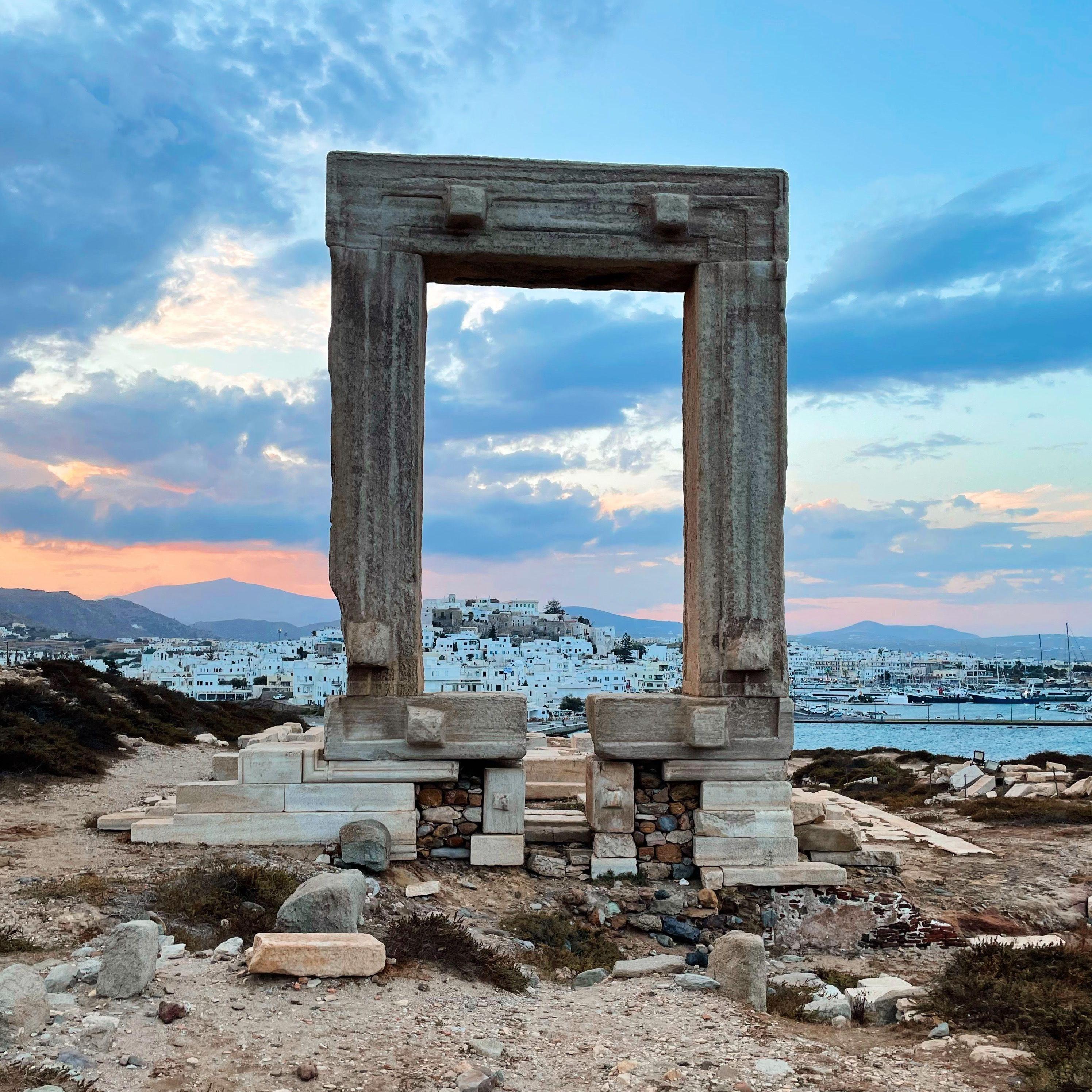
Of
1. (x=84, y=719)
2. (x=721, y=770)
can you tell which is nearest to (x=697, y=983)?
(x=721, y=770)

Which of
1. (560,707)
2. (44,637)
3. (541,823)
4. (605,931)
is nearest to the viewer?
(605,931)

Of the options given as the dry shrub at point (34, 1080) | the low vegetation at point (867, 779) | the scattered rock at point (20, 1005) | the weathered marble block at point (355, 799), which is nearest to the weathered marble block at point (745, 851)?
the weathered marble block at point (355, 799)

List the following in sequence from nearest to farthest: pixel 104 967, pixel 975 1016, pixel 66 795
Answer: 1. pixel 104 967
2. pixel 975 1016
3. pixel 66 795

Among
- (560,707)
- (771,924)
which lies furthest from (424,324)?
(560,707)

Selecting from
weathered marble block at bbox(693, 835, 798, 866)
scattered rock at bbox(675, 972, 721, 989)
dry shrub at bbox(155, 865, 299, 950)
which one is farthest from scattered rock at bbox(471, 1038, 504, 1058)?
weathered marble block at bbox(693, 835, 798, 866)

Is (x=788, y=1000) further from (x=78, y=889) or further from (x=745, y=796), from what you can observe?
(x=78, y=889)

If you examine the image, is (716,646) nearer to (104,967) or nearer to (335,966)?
(335,966)

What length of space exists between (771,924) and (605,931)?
139 centimetres

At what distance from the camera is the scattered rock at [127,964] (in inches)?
180

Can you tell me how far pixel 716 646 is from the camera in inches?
337

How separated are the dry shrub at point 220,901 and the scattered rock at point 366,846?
25.2 inches

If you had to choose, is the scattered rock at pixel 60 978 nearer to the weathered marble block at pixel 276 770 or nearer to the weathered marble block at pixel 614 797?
the weathered marble block at pixel 276 770

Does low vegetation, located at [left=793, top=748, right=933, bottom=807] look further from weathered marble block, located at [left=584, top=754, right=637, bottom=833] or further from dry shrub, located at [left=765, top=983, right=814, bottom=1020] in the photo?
dry shrub, located at [left=765, top=983, right=814, bottom=1020]

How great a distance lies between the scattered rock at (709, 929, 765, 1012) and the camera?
5375mm
